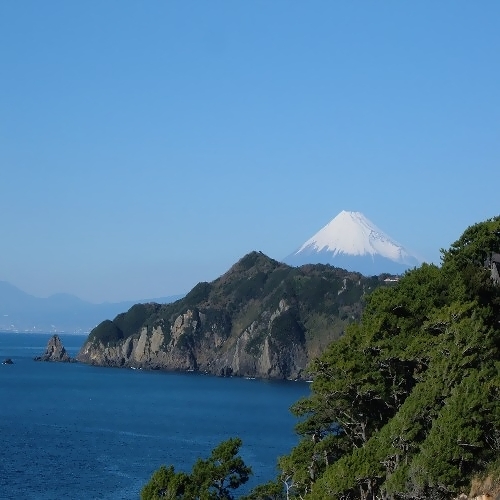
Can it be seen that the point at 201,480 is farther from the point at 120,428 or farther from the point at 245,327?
the point at 245,327

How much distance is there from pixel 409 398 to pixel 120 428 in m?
37.0

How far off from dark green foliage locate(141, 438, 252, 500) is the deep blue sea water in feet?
41.0

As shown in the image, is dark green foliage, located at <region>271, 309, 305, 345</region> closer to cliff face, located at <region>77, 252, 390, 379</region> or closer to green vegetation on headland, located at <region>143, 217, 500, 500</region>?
cliff face, located at <region>77, 252, 390, 379</region>

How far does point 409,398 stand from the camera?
1795cm

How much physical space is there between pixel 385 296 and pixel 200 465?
6486 mm

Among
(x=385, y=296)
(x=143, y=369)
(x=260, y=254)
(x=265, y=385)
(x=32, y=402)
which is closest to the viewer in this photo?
(x=385, y=296)

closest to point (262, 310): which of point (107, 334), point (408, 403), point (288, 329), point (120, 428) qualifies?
point (288, 329)

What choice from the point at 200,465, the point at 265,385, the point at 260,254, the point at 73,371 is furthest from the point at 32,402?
the point at 260,254

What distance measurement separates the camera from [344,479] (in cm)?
1717

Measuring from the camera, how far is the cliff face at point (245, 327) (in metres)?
108

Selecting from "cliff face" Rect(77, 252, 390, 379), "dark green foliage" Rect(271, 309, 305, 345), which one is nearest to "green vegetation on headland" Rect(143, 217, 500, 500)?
"cliff face" Rect(77, 252, 390, 379)

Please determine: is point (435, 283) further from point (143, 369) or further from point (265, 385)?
point (143, 369)

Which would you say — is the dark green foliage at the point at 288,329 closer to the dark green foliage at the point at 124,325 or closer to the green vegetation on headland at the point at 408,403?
the dark green foliage at the point at 124,325

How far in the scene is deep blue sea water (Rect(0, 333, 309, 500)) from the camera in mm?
35531
